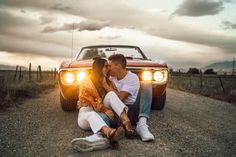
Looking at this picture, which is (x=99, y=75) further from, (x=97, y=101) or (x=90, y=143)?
(x=90, y=143)

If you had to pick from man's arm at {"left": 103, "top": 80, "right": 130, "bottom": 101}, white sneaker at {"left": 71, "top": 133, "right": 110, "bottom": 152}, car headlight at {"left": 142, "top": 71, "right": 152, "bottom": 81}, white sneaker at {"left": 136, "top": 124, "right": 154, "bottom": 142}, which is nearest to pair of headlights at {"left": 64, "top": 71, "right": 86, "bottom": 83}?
car headlight at {"left": 142, "top": 71, "right": 152, "bottom": 81}

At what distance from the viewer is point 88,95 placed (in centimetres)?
521

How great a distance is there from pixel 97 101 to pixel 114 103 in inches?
16.4

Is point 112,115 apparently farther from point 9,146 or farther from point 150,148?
point 9,146

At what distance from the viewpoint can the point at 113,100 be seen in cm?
483

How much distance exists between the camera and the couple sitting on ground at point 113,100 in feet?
15.3

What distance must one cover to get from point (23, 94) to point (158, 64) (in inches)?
244

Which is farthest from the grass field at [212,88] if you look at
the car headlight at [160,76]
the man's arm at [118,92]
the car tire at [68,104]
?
the man's arm at [118,92]

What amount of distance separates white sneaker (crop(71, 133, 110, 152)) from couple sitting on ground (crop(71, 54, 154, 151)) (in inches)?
6.4

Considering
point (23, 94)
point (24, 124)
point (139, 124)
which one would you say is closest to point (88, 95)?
point (139, 124)

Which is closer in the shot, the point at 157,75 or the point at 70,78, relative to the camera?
the point at 70,78

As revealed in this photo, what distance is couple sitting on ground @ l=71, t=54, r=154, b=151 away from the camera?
184 inches

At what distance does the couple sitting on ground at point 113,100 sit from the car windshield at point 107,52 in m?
2.27

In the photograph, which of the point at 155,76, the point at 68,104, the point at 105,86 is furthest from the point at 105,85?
the point at 68,104
